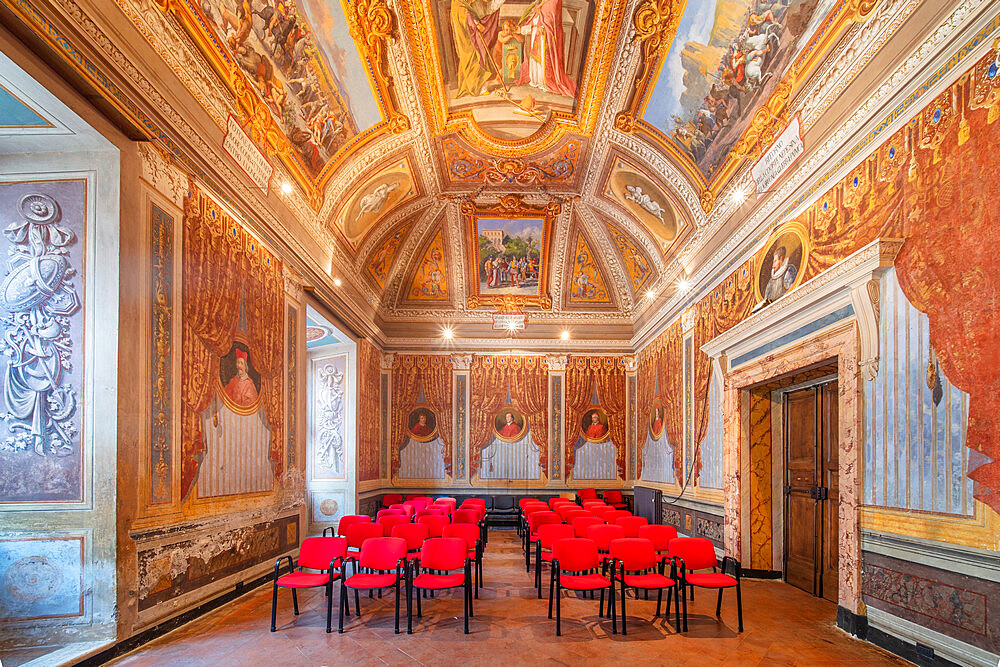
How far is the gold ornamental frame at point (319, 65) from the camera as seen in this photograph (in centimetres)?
659

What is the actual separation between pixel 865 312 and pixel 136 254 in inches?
281

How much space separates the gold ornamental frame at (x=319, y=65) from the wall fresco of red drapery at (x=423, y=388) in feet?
26.6

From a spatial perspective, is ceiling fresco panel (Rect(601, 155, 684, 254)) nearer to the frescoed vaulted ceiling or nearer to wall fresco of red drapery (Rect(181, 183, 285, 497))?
the frescoed vaulted ceiling

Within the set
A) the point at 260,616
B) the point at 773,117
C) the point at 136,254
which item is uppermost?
the point at 773,117

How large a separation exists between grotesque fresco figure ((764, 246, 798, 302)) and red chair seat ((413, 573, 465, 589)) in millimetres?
5488

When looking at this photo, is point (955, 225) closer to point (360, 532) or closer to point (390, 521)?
point (360, 532)

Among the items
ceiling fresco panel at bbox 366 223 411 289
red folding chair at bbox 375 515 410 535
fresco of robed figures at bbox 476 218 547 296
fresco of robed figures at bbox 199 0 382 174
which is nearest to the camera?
fresco of robed figures at bbox 199 0 382 174

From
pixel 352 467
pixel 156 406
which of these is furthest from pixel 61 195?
pixel 352 467

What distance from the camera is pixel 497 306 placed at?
60.8ft

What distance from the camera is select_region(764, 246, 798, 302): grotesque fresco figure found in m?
7.91

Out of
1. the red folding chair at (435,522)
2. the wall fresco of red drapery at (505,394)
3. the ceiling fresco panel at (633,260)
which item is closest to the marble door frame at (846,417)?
the red folding chair at (435,522)

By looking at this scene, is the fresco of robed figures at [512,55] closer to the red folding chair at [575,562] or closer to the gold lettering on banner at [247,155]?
the gold lettering on banner at [247,155]

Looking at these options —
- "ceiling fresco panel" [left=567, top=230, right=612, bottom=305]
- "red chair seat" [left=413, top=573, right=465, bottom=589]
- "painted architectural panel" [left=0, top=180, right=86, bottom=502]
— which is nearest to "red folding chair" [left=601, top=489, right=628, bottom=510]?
"ceiling fresco panel" [left=567, top=230, right=612, bottom=305]

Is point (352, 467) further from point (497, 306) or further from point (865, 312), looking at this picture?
point (865, 312)
